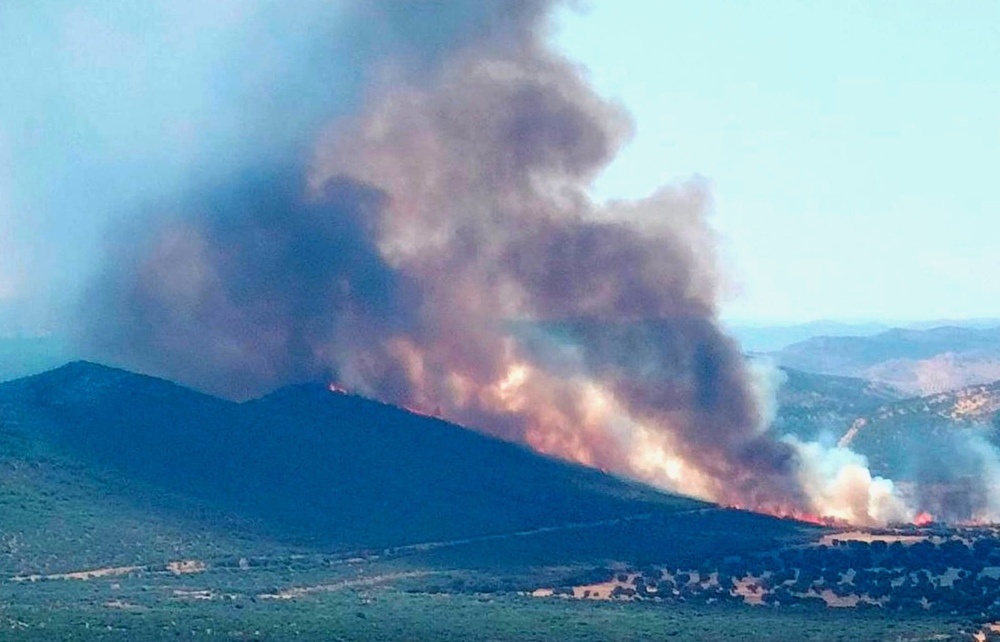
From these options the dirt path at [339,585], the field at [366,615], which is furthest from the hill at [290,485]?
the field at [366,615]

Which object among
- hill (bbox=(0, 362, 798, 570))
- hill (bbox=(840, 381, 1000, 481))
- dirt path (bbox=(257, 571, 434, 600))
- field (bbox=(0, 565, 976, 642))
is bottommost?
field (bbox=(0, 565, 976, 642))

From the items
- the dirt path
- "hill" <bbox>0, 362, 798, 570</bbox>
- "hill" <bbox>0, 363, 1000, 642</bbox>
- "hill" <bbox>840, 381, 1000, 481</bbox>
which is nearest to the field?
the dirt path

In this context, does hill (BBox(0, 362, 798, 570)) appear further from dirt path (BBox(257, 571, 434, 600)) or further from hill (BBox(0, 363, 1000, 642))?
dirt path (BBox(257, 571, 434, 600))

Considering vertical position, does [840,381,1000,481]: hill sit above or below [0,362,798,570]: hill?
above

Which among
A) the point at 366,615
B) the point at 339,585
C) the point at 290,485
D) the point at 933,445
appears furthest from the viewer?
the point at 933,445

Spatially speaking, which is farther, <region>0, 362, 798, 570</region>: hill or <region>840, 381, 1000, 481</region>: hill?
<region>840, 381, 1000, 481</region>: hill

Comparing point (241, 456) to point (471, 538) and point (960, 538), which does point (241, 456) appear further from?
point (960, 538)

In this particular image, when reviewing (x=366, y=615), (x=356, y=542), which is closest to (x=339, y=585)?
(x=356, y=542)

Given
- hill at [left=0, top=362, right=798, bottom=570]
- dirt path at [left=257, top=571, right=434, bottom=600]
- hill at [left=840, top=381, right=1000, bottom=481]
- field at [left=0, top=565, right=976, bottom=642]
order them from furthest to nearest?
hill at [left=840, top=381, right=1000, bottom=481], hill at [left=0, top=362, right=798, bottom=570], dirt path at [left=257, top=571, right=434, bottom=600], field at [left=0, top=565, right=976, bottom=642]

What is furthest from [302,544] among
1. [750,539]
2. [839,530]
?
[839,530]

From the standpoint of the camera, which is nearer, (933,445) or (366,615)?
(366,615)

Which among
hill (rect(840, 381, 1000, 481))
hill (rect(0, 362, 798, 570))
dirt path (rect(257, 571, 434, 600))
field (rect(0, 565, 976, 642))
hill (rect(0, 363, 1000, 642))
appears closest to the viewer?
field (rect(0, 565, 976, 642))

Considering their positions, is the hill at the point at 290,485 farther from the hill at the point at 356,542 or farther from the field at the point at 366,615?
the field at the point at 366,615

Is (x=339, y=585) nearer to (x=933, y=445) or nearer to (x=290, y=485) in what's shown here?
(x=290, y=485)
